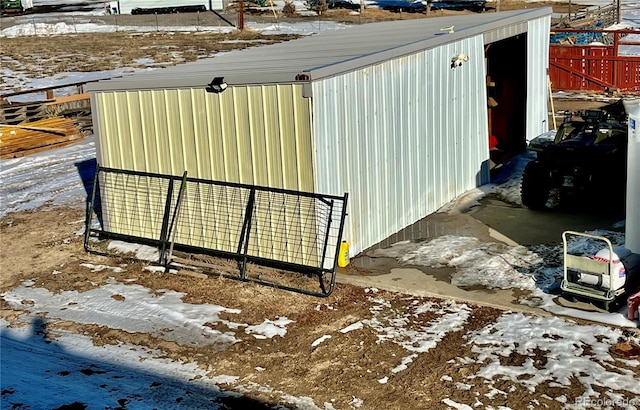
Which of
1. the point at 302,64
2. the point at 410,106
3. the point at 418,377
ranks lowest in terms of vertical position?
the point at 418,377

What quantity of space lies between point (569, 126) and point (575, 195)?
1558 mm

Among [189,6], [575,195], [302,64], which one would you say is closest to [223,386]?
[302,64]

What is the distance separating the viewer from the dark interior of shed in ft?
53.0

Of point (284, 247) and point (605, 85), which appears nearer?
point (284, 247)

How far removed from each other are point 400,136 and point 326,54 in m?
1.62

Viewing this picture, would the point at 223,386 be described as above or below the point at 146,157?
below

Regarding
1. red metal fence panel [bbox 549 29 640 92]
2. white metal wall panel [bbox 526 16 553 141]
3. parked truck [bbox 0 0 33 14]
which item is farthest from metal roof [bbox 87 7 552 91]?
parked truck [bbox 0 0 33 14]

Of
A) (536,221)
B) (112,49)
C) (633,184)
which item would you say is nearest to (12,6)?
(112,49)

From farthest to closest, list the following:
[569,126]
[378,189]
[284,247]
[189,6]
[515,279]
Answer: [189,6] → [569,126] → [378,189] → [284,247] → [515,279]

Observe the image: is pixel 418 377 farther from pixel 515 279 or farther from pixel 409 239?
pixel 409 239

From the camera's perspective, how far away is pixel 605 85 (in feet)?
76.9

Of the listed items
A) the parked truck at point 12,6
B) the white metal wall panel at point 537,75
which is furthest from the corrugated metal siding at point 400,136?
the parked truck at point 12,6

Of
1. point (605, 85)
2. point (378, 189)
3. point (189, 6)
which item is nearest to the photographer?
point (378, 189)

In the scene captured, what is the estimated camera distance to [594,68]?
23.7 m
